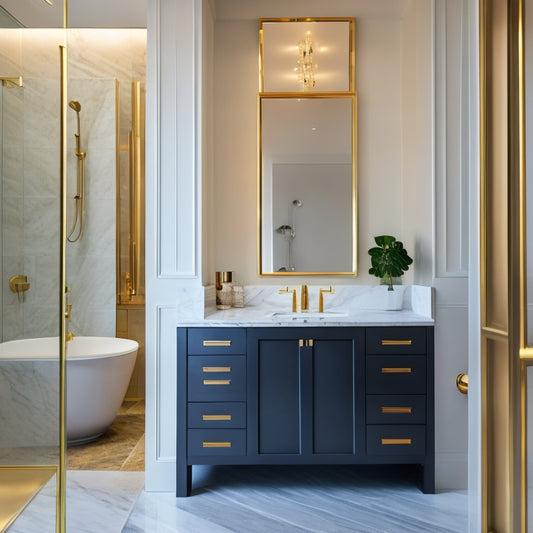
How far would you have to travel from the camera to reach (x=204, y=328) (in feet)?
7.74

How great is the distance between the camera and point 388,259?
2744 mm

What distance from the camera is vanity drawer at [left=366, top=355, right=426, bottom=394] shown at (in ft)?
7.74

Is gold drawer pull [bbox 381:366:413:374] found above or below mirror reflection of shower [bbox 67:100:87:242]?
below

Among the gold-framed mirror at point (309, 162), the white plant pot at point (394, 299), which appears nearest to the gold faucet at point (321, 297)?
the gold-framed mirror at point (309, 162)

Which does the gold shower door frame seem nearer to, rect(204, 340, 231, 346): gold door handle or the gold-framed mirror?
rect(204, 340, 231, 346): gold door handle

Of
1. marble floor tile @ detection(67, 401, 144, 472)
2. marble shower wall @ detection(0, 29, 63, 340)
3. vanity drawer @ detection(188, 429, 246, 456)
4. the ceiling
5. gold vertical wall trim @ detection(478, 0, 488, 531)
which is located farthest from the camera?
the ceiling

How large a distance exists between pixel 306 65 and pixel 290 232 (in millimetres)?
1041

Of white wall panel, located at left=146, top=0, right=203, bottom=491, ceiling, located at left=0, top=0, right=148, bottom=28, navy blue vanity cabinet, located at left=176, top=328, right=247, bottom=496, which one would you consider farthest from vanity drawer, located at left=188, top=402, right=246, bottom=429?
ceiling, located at left=0, top=0, right=148, bottom=28

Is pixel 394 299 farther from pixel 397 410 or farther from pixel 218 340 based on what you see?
pixel 218 340

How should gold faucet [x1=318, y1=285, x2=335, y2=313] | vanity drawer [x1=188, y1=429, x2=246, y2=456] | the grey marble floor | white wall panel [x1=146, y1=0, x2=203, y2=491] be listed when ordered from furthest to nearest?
gold faucet [x1=318, y1=285, x2=335, y2=313] → white wall panel [x1=146, y1=0, x2=203, y2=491] → vanity drawer [x1=188, y1=429, x2=246, y2=456] → the grey marble floor

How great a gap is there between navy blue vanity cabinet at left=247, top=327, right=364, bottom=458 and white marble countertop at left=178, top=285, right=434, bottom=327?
5 centimetres

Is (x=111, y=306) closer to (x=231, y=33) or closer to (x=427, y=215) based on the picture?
(x=231, y=33)

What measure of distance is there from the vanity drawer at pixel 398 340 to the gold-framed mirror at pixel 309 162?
0.68 meters

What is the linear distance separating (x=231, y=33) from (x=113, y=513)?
2.72m
